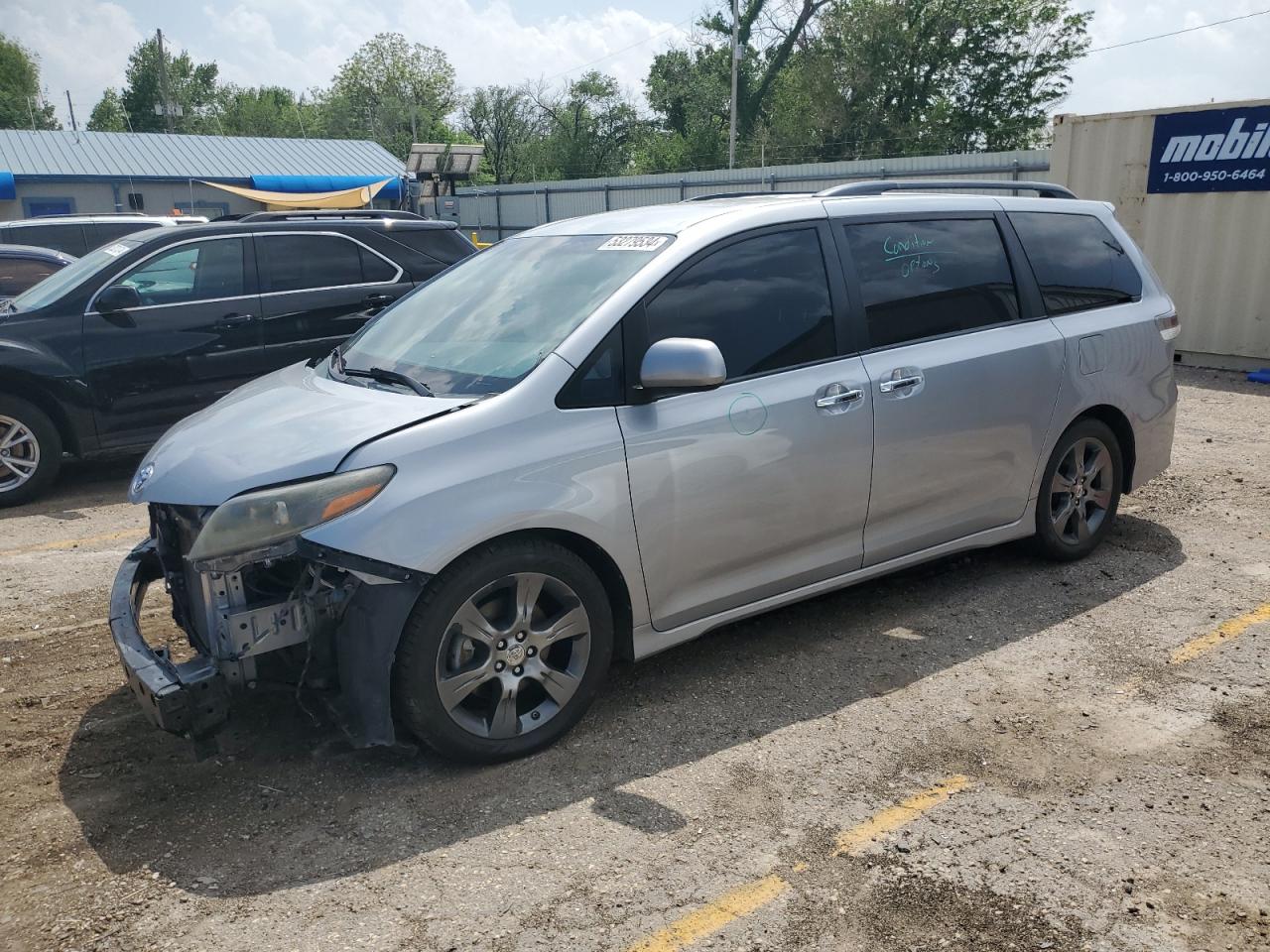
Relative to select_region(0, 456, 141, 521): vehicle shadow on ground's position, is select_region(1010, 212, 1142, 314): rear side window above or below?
above

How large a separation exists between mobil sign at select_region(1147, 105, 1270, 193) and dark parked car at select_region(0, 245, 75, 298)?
11.4 metres

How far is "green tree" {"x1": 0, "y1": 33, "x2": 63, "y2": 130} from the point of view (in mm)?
93781

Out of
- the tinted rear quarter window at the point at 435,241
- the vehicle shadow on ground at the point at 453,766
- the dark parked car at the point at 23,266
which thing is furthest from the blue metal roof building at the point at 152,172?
the vehicle shadow on ground at the point at 453,766

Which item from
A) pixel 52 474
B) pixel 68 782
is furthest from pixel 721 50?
pixel 68 782

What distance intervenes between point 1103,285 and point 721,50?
186 ft

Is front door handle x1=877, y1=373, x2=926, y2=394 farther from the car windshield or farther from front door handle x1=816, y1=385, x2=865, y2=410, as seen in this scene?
the car windshield

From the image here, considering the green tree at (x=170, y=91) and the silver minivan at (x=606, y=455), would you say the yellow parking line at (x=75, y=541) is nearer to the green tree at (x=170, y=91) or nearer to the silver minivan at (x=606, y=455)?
the silver minivan at (x=606, y=455)

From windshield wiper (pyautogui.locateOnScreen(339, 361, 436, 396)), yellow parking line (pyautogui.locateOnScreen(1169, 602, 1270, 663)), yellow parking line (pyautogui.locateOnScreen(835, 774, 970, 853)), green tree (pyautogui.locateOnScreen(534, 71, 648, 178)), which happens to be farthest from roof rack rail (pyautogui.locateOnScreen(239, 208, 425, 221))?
green tree (pyautogui.locateOnScreen(534, 71, 648, 178))

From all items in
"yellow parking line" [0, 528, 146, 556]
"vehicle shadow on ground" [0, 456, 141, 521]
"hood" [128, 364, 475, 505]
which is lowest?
"vehicle shadow on ground" [0, 456, 141, 521]

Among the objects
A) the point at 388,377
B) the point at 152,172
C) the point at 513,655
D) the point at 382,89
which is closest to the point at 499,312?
the point at 388,377

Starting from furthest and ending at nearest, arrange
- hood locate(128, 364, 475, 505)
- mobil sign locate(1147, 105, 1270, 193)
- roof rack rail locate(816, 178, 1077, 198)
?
mobil sign locate(1147, 105, 1270, 193) → roof rack rail locate(816, 178, 1077, 198) → hood locate(128, 364, 475, 505)

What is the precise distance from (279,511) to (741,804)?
168 cm

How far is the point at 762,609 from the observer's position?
4074 millimetres

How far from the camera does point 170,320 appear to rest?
741cm
